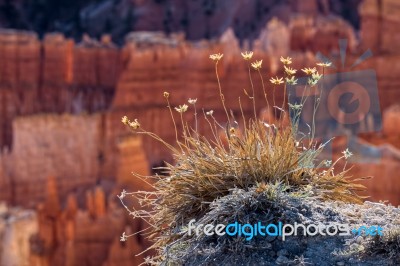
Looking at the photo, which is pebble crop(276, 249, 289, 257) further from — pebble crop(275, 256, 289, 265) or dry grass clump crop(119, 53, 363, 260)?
dry grass clump crop(119, 53, 363, 260)

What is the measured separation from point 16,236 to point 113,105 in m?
11.7

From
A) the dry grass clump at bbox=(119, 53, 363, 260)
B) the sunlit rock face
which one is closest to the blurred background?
the sunlit rock face

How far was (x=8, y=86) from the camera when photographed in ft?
105

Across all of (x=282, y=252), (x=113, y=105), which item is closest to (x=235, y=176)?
(x=282, y=252)

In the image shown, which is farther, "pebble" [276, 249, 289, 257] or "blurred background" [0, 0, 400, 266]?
"blurred background" [0, 0, 400, 266]

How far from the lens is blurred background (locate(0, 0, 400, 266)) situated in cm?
1753

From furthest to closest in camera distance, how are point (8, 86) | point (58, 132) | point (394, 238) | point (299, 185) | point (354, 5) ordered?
point (354, 5)
point (8, 86)
point (58, 132)
point (299, 185)
point (394, 238)

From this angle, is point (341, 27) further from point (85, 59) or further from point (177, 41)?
point (85, 59)

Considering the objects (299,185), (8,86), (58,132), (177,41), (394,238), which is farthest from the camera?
(8,86)

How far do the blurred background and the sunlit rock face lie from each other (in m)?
0.03

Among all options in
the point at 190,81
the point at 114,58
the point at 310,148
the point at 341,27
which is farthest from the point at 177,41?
the point at 310,148

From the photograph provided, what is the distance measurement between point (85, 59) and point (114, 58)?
1.22 m

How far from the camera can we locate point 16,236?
17.4 metres

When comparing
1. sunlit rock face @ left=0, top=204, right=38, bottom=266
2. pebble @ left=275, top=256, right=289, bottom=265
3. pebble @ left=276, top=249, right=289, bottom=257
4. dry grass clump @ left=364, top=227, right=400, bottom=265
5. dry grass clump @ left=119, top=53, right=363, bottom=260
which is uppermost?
dry grass clump @ left=119, top=53, right=363, bottom=260
